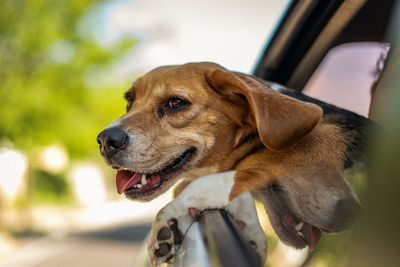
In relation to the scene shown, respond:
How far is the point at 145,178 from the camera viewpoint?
67.2 inches

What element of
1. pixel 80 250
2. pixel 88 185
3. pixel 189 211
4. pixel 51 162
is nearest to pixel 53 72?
pixel 80 250

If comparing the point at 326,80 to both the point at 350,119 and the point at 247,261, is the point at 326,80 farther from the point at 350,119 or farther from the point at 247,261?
the point at 247,261

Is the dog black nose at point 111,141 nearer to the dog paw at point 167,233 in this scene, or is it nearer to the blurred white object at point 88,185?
the dog paw at point 167,233

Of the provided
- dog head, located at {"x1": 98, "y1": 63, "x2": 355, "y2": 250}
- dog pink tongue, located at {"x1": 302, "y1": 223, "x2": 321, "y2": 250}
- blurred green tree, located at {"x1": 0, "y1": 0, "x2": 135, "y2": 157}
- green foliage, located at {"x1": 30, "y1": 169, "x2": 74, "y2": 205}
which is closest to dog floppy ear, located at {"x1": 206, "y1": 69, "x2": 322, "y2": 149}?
dog head, located at {"x1": 98, "y1": 63, "x2": 355, "y2": 250}

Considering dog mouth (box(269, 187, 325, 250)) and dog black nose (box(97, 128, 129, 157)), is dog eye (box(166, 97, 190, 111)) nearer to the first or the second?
dog black nose (box(97, 128, 129, 157))

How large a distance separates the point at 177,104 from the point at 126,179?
0.47m

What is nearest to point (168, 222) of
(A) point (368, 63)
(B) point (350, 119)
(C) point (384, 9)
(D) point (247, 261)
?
(D) point (247, 261)

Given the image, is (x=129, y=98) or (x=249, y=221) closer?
(x=249, y=221)

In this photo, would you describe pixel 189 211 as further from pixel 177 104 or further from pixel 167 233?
pixel 177 104

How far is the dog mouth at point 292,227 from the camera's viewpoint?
99 cm

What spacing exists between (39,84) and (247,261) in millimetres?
11212

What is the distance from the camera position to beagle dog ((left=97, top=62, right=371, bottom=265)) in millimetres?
1086

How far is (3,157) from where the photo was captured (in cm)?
1543

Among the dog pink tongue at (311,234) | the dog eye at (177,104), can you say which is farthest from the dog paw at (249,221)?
the dog eye at (177,104)
